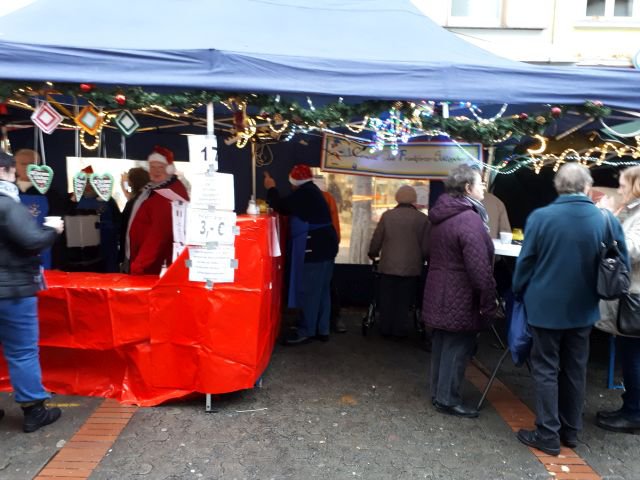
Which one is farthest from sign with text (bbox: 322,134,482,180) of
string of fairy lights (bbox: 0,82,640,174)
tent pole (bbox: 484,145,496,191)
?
string of fairy lights (bbox: 0,82,640,174)

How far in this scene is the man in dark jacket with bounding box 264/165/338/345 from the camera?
4984 millimetres

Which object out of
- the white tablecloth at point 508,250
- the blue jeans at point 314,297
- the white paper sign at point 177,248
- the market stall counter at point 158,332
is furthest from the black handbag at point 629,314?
the white paper sign at point 177,248

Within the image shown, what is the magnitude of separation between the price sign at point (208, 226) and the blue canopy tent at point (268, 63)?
807 millimetres

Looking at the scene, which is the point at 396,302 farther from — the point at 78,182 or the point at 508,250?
the point at 78,182

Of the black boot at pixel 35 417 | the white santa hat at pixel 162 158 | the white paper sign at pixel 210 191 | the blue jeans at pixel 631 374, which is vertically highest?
the white santa hat at pixel 162 158

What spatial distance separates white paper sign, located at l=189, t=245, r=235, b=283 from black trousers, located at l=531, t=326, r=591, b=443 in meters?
1.98

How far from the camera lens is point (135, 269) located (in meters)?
3.93

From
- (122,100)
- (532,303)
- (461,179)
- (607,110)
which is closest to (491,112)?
(607,110)

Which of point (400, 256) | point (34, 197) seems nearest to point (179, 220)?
point (34, 197)

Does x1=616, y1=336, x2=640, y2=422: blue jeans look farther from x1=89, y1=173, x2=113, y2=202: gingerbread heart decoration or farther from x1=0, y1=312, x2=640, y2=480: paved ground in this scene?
x1=89, y1=173, x2=113, y2=202: gingerbread heart decoration

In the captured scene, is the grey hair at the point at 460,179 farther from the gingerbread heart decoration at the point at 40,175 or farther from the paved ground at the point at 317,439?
→ the gingerbread heart decoration at the point at 40,175

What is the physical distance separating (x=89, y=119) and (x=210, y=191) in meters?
1.05

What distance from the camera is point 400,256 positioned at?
5.14 metres

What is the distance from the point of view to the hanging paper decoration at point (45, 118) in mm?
3338
